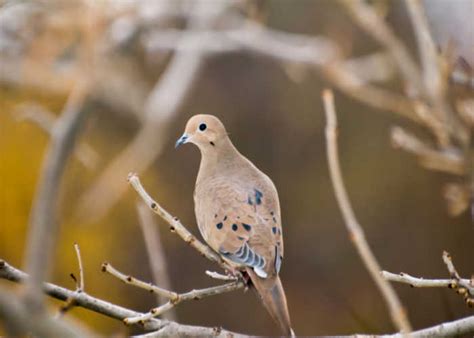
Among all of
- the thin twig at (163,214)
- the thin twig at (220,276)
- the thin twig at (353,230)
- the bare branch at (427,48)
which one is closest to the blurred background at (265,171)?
the bare branch at (427,48)

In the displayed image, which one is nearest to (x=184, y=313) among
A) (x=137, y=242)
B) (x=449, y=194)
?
(x=137, y=242)

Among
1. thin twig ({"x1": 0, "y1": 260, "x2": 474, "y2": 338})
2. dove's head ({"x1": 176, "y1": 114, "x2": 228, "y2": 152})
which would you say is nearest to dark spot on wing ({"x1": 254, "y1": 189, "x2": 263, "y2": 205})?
dove's head ({"x1": 176, "y1": 114, "x2": 228, "y2": 152})

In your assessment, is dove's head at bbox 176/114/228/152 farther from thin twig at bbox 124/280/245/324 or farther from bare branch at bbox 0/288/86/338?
bare branch at bbox 0/288/86/338

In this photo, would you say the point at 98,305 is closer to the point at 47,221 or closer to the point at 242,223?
the point at 242,223

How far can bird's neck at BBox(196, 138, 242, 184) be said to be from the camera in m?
1.83

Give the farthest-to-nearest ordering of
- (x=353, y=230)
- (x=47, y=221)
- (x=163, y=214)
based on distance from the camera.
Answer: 1. (x=163, y=214)
2. (x=353, y=230)
3. (x=47, y=221)

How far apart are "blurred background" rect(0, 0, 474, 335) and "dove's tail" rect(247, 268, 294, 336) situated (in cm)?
319

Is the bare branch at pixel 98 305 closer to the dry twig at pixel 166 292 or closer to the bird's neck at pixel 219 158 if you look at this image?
the dry twig at pixel 166 292

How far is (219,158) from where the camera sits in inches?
72.6

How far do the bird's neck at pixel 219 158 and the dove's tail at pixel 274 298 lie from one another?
0.21 m

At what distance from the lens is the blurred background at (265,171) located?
6.57 metres

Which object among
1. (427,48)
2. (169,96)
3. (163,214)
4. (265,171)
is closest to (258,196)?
(163,214)

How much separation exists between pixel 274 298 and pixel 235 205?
0.23 metres

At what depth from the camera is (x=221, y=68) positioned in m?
9.81
